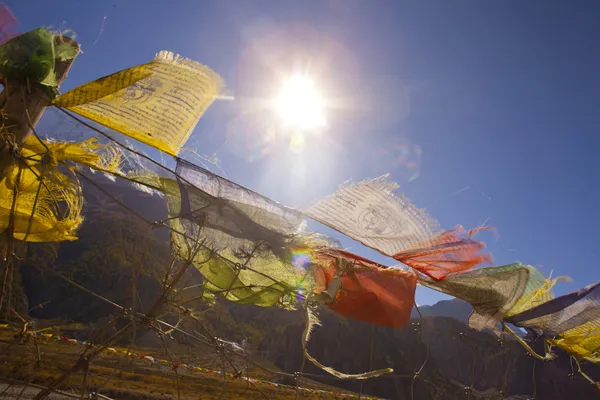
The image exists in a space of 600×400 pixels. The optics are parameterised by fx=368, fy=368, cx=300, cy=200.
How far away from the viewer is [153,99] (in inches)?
83.9

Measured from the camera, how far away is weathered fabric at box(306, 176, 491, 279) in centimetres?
257

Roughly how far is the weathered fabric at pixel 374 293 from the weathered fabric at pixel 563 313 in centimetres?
144

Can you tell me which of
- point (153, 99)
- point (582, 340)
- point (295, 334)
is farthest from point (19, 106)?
point (295, 334)

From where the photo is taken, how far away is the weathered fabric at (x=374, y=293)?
9.86ft

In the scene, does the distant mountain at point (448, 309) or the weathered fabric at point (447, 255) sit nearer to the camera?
the weathered fabric at point (447, 255)

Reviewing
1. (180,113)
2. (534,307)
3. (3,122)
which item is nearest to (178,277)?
(180,113)

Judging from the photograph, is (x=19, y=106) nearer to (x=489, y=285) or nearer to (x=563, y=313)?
(x=489, y=285)

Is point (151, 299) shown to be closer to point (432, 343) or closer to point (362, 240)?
point (432, 343)

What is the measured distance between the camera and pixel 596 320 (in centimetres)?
406

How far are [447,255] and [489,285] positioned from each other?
0.64 metres

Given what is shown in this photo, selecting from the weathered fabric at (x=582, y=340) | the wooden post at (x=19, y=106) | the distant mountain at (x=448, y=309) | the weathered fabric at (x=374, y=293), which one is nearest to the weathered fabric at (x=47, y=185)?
the wooden post at (x=19, y=106)

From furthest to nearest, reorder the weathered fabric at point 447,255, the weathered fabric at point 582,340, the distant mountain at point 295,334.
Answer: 1. the distant mountain at point 295,334
2. the weathered fabric at point 582,340
3. the weathered fabric at point 447,255

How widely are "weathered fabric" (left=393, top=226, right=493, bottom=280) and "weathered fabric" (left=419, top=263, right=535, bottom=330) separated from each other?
0.48ft

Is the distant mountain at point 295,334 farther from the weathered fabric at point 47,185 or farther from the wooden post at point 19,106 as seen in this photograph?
the wooden post at point 19,106
